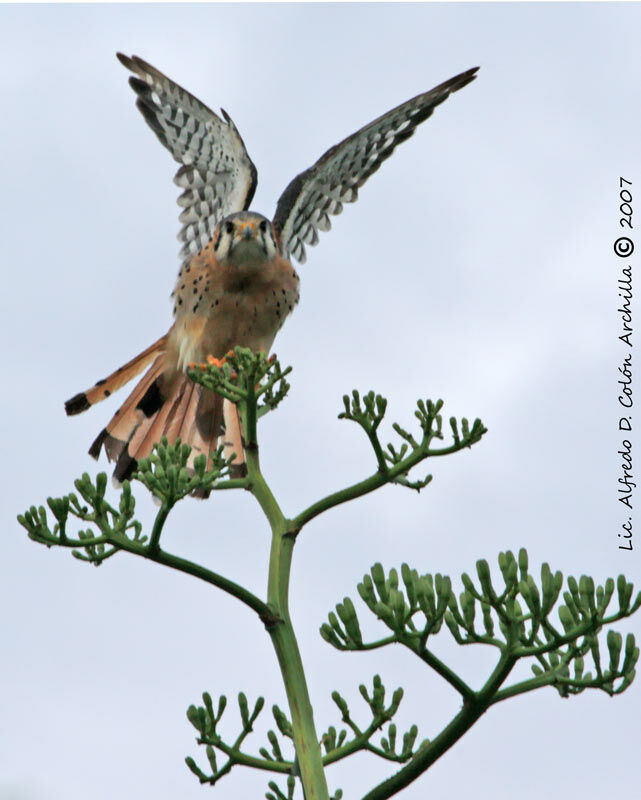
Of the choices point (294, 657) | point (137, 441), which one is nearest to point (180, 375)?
point (137, 441)

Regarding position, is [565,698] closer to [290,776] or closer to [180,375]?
[290,776]

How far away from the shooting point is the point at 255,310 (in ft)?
18.0

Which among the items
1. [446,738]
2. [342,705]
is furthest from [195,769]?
[446,738]

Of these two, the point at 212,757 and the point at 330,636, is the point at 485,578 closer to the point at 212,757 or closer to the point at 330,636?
the point at 330,636

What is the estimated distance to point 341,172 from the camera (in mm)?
6145

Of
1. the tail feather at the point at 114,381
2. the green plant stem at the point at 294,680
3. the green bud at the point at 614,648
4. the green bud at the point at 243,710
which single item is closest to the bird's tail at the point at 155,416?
the tail feather at the point at 114,381

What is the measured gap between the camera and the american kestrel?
5.51m

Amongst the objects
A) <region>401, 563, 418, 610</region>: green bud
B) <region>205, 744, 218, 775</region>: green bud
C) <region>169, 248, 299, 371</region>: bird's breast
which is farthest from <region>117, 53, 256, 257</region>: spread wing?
<region>401, 563, 418, 610</region>: green bud

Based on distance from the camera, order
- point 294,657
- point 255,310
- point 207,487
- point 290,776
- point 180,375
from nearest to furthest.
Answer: point 294,657, point 207,487, point 290,776, point 255,310, point 180,375

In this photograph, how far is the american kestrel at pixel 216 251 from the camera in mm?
5512

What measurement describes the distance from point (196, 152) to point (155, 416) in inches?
57.9

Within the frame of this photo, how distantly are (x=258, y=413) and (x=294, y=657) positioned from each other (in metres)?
1.02

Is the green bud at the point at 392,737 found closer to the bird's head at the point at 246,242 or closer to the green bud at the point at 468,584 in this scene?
the green bud at the point at 468,584

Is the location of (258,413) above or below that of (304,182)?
below
